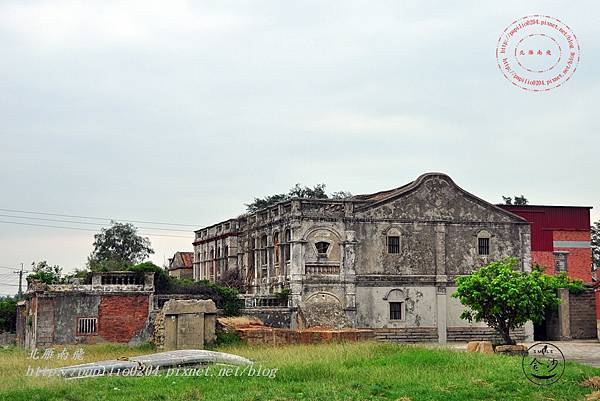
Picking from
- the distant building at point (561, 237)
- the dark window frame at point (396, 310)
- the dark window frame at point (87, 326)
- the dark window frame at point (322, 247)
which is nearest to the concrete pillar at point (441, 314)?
the dark window frame at point (396, 310)

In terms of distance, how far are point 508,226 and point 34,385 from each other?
26.2 m

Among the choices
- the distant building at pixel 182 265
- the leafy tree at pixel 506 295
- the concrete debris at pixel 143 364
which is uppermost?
the distant building at pixel 182 265

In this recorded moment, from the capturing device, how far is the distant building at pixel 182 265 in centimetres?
4856

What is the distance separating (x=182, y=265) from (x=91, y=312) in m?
21.9

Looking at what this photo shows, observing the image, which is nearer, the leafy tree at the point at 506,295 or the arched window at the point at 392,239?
the leafy tree at the point at 506,295

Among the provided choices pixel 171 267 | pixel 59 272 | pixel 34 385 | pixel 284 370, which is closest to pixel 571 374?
pixel 284 370

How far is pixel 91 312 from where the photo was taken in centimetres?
2742

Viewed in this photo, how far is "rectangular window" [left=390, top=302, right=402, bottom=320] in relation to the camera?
112 ft

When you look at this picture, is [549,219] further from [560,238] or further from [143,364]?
[143,364]

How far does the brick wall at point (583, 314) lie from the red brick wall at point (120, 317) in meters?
20.1

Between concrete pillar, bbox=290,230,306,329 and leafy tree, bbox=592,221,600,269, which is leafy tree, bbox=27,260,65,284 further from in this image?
leafy tree, bbox=592,221,600,269

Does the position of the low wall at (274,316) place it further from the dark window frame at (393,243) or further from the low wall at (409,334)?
the dark window frame at (393,243)

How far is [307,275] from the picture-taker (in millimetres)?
32906

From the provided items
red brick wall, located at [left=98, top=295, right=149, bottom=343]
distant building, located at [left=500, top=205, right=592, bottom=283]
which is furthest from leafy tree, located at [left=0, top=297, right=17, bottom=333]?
distant building, located at [left=500, top=205, right=592, bottom=283]
